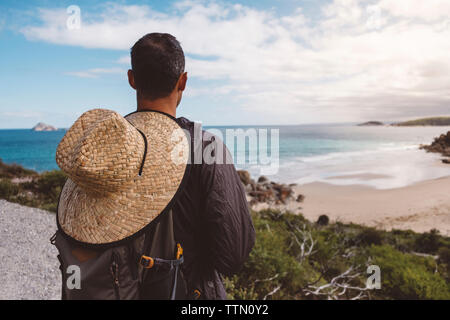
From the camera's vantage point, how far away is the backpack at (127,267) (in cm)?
118

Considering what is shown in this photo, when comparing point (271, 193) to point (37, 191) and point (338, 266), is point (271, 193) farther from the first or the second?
point (37, 191)

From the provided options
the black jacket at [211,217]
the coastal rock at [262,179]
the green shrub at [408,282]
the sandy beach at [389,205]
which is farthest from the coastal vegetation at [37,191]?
the coastal rock at [262,179]

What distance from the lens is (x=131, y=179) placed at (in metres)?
1.28

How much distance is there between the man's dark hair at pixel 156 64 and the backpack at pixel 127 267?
25.6 inches

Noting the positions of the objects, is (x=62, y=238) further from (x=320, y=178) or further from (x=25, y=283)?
(x=320, y=178)

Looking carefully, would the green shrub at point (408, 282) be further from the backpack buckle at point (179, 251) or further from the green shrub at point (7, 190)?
the green shrub at point (7, 190)

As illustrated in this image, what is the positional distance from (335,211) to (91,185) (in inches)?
654

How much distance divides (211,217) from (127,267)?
436 millimetres

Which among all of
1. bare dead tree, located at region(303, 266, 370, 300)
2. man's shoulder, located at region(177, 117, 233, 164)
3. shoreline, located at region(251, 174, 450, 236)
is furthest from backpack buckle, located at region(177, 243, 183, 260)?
shoreline, located at region(251, 174, 450, 236)

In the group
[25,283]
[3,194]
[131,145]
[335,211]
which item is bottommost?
[335,211]

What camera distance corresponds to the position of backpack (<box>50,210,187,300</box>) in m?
1.18

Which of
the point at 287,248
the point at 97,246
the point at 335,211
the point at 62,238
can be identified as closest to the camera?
the point at 97,246

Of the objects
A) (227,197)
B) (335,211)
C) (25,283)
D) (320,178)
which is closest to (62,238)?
(227,197)

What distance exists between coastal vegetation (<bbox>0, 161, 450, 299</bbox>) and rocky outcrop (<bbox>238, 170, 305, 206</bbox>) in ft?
23.6
